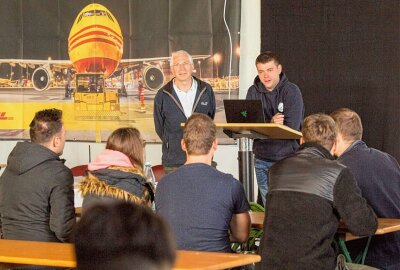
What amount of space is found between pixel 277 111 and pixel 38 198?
103 inches

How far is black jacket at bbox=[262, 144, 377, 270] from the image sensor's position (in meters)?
4.07

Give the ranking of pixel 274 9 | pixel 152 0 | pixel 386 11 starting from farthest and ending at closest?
pixel 152 0
pixel 274 9
pixel 386 11

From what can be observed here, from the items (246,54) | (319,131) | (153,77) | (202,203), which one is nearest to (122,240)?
(202,203)

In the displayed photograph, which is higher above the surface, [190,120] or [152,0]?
[152,0]

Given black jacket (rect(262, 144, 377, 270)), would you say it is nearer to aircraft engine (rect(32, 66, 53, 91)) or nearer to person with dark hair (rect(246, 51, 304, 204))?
person with dark hair (rect(246, 51, 304, 204))

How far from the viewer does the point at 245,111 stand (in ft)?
19.2

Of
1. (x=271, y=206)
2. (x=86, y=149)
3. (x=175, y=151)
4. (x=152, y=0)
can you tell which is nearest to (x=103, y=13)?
(x=152, y=0)

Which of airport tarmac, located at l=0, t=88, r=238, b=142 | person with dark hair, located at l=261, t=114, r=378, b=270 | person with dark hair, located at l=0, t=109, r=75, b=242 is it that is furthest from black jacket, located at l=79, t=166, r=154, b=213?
airport tarmac, located at l=0, t=88, r=238, b=142

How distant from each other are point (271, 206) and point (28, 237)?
136cm

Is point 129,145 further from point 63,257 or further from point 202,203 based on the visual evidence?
point 63,257

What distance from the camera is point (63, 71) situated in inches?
360

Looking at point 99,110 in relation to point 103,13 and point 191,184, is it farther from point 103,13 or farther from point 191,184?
point 191,184

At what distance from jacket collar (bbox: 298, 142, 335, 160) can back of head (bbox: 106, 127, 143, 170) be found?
2.81 feet

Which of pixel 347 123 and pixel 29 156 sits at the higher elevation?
pixel 347 123
